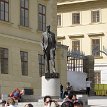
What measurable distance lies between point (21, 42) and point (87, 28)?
21.6 metres

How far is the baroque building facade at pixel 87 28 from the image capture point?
179 feet

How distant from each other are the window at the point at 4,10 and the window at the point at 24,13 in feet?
5.84

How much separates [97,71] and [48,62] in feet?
105

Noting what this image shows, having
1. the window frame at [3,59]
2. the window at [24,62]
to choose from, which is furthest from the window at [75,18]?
the window frame at [3,59]

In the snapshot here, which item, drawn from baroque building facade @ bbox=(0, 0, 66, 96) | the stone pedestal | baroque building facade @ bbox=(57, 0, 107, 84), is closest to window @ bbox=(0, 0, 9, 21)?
baroque building facade @ bbox=(0, 0, 66, 96)

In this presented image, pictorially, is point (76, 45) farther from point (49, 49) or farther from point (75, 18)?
point (49, 49)

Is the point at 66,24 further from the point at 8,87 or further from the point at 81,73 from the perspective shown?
the point at 8,87

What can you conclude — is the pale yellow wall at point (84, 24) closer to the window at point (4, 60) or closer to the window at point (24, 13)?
the window at point (24, 13)

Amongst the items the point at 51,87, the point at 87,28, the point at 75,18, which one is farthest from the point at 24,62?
the point at 75,18

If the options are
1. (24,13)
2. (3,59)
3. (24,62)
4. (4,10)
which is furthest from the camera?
(24,13)

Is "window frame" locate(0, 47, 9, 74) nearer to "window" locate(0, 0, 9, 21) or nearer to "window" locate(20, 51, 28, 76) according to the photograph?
"window" locate(20, 51, 28, 76)

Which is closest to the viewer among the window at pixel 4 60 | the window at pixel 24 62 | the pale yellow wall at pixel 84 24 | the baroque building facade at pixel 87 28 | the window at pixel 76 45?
the window at pixel 4 60

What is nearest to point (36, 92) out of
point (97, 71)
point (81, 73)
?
point (81, 73)

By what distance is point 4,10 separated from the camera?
33812 mm
